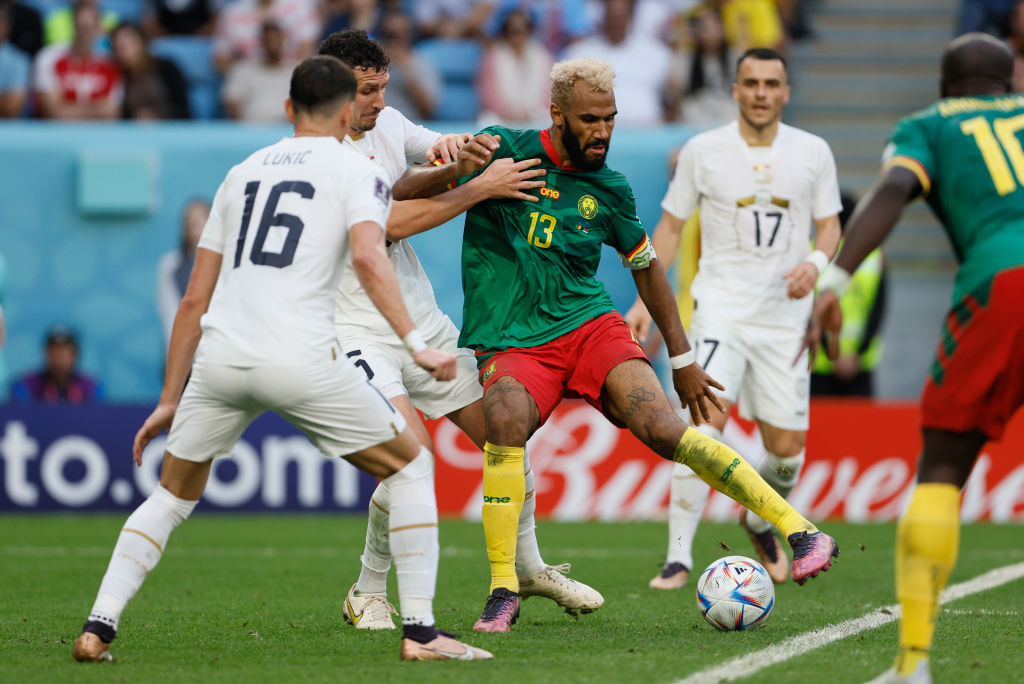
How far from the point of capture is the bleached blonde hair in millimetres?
5992

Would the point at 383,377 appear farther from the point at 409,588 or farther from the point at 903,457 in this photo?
the point at 903,457

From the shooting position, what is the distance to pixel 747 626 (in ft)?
19.9

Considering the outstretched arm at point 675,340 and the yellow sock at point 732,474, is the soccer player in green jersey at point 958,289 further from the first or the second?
the outstretched arm at point 675,340

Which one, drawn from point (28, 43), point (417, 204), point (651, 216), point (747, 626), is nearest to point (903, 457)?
point (651, 216)

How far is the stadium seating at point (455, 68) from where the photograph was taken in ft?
51.0

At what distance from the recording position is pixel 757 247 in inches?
317

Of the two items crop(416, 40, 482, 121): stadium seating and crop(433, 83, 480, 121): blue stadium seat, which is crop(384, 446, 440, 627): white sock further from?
crop(416, 40, 482, 121): stadium seating

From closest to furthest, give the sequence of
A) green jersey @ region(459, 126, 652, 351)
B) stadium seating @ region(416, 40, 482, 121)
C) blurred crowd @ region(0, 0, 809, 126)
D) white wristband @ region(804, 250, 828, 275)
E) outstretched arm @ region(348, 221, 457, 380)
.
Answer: outstretched arm @ region(348, 221, 457, 380) < green jersey @ region(459, 126, 652, 351) < white wristband @ region(804, 250, 828, 275) < blurred crowd @ region(0, 0, 809, 126) < stadium seating @ region(416, 40, 482, 121)

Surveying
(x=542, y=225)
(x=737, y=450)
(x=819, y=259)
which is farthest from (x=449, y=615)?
(x=737, y=450)

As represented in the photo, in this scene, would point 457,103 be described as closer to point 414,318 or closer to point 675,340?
point 414,318

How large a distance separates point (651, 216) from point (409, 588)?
9622 millimetres

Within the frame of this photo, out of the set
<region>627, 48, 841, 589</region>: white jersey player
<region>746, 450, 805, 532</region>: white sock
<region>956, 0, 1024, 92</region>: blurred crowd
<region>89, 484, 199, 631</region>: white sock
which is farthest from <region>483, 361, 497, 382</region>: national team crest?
<region>956, 0, 1024, 92</region>: blurred crowd

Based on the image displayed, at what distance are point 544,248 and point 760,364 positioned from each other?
234 centimetres

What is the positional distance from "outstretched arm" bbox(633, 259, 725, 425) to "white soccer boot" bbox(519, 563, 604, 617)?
36.7 inches
